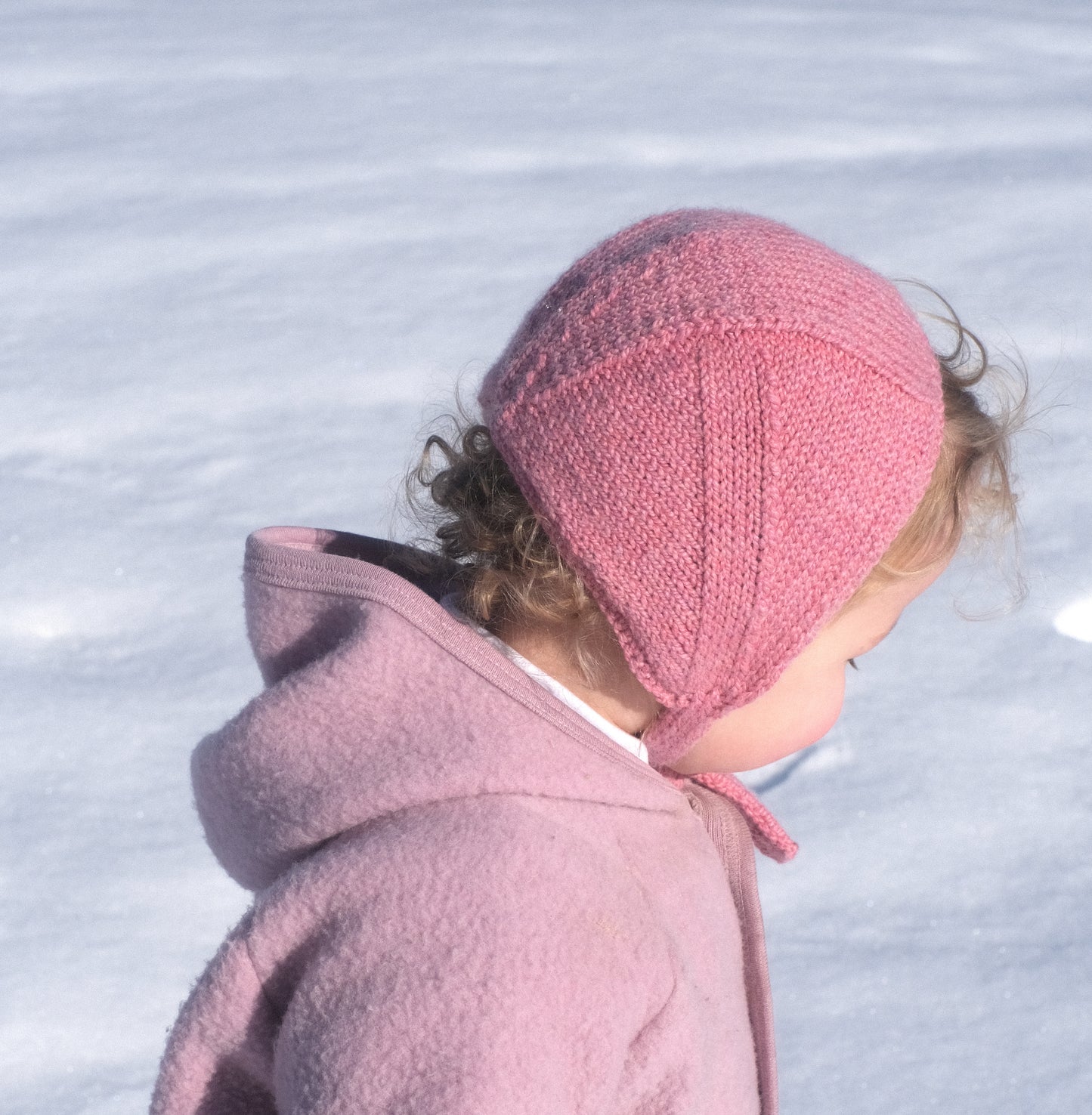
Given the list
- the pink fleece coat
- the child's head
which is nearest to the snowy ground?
the pink fleece coat

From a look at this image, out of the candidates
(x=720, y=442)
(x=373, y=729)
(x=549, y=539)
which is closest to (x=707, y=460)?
(x=720, y=442)

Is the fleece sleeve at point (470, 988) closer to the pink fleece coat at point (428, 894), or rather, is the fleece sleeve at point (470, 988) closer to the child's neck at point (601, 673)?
the pink fleece coat at point (428, 894)

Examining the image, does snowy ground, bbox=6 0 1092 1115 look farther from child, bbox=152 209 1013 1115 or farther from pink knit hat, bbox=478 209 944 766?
pink knit hat, bbox=478 209 944 766

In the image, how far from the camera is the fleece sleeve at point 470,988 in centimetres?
81

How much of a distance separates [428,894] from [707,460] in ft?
1.06

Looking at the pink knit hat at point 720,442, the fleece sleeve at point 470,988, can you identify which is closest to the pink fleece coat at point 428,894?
the fleece sleeve at point 470,988

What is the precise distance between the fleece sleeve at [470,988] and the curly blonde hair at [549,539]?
6.4 inches

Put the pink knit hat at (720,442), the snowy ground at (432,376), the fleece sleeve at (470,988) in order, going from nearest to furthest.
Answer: the fleece sleeve at (470,988) < the pink knit hat at (720,442) < the snowy ground at (432,376)

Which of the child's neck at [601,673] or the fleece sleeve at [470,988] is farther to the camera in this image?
the child's neck at [601,673]

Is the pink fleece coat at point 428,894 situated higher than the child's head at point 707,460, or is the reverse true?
the child's head at point 707,460

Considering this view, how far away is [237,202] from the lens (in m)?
3.02

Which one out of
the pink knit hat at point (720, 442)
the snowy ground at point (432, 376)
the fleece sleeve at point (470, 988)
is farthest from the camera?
the snowy ground at point (432, 376)

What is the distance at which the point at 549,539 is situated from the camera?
992mm

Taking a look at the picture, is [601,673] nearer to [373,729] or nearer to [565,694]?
[565,694]
